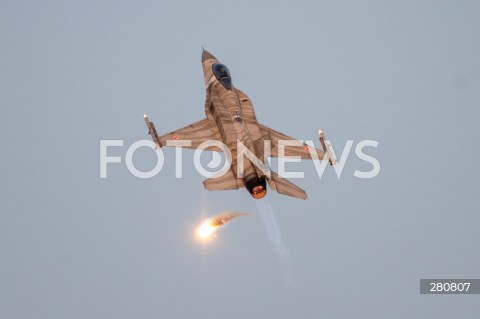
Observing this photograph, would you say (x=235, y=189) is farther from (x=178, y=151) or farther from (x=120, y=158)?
(x=120, y=158)

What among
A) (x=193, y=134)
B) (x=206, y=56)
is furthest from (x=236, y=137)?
(x=206, y=56)

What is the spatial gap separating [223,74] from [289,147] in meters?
11.4

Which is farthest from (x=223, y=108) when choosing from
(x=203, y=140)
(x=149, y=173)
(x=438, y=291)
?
(x=438, y=291)

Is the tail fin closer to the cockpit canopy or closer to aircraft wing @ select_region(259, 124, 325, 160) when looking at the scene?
aircraft wing @ select_region(259, 124, 325, 160)

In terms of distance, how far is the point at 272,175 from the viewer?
81875 millimetres

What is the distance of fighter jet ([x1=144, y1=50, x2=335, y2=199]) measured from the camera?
80.9 m

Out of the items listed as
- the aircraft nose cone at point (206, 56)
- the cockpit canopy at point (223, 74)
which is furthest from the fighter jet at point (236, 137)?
the aircraft nose cone at point (206, 56)

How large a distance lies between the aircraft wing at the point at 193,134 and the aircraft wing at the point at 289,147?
4605 mm

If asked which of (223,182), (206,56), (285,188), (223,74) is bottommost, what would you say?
(285,188)

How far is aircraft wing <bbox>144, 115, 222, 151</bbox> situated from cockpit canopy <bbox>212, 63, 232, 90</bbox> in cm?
490

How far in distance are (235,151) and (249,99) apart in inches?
444

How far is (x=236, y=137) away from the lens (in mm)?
85500

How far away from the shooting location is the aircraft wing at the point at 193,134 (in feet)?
288

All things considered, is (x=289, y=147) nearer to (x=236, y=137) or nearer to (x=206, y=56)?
(x=236, y=137)
